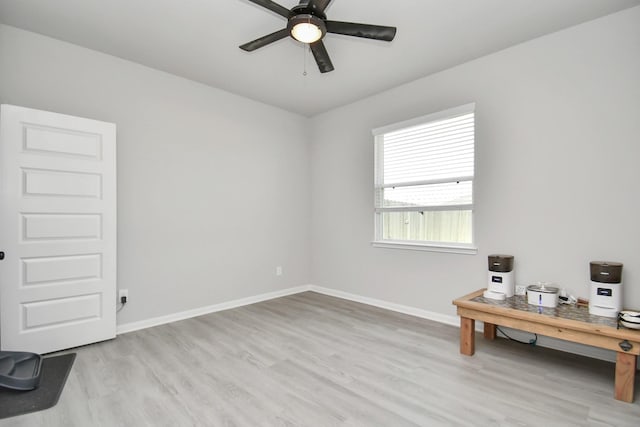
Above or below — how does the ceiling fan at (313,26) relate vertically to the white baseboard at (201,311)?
above

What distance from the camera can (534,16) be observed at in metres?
2.58

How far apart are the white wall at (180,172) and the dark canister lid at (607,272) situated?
3.57m

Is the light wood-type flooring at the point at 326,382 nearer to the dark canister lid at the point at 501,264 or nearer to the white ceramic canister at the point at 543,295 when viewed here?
the white ceramic canister at the point at 543,295

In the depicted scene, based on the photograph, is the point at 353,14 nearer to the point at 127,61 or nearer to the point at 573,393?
the point at 127,61

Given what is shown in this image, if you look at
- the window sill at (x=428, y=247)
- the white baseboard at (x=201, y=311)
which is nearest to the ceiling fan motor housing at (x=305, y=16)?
the window sill at (x=428, y=247)

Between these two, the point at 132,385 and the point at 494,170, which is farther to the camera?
the point at 494,170

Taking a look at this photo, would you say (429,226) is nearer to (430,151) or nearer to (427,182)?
(427,182)

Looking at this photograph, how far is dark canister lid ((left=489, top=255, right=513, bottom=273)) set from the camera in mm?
2861

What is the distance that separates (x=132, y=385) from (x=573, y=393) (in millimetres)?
3027

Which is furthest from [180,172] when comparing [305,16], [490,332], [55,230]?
[490,332]

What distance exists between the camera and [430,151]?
12.1ft

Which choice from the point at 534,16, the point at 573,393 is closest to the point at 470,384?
the point at 573,393

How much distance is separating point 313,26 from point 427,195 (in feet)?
7.71

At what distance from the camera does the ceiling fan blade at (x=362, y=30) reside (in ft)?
7.02
